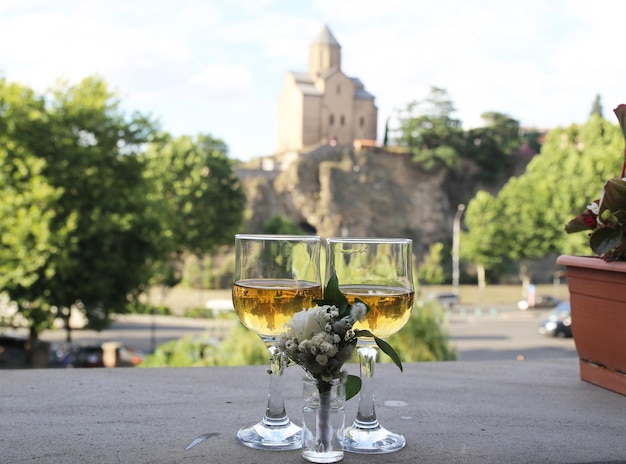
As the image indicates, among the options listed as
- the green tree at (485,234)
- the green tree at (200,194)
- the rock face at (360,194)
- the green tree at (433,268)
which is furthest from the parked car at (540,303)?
the green tree at (200,194)

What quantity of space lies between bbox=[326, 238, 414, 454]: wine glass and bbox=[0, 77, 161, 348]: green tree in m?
12.3

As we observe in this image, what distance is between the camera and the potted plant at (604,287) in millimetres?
1831

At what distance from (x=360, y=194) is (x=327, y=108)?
1069 centimetres

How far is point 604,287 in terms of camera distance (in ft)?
6.18

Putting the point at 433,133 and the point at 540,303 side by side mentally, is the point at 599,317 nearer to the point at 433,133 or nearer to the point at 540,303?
the point at 540,303

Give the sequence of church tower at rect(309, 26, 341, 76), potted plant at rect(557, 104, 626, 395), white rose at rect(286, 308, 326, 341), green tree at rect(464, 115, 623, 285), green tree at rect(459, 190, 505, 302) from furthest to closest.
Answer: church tower at rect(309, 26, 341, 76)
green tree at rect(459, 190, 505, 302)
green tree at rect(464, 115, 623, 285)
potted plant at rect(557, 104, 626, 395)
white rose at rect(286, 308, 326, 341)

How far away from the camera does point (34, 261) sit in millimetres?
12742

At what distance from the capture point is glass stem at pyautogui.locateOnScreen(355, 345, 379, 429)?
1.38 metres

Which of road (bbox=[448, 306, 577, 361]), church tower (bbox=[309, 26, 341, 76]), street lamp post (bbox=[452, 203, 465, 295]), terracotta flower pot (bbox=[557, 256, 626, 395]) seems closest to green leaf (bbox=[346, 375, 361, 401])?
terracotta flower pot (bbox=[557, 256, 626, 395])

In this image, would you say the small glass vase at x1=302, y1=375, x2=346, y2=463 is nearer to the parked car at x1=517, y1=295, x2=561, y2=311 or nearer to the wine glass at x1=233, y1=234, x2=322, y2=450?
the wine glass at x1=233, y1=234, x2=322, y2=450

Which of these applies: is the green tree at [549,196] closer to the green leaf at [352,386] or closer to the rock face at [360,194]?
the rock face at [360,194]

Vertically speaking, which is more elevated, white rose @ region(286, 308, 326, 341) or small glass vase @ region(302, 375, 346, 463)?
white rose @ region(286, 308, 326, 341)

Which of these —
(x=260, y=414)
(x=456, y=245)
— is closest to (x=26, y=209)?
(x=260, y=414)

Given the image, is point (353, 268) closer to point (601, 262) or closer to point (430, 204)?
point (601, 262)
